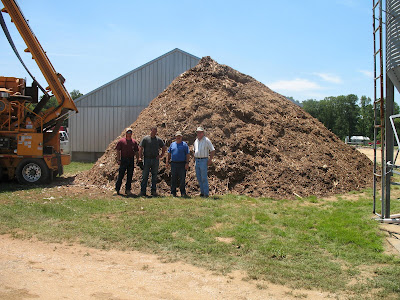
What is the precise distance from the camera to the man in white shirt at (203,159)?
9.99 m

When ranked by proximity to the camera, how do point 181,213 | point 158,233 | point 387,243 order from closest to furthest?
point 387,243
point 158,233
point 181,213

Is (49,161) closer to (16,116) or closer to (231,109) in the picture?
(16,116)

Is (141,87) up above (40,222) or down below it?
above

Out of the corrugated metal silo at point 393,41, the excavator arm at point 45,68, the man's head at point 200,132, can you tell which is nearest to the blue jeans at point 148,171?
the man's head at point 200,132

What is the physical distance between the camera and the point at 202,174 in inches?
395

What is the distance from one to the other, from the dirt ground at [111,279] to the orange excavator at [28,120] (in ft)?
22.7

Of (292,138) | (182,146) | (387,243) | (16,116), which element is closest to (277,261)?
(387,243)

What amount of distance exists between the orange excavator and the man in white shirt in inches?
207

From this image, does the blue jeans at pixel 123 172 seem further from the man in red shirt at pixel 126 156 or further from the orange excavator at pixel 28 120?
the orange excavator at pixel 28 120

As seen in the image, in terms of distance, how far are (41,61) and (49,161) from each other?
3.26 metres

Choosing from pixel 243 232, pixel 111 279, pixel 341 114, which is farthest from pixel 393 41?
pixel 341 114

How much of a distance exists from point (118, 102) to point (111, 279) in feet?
56.3

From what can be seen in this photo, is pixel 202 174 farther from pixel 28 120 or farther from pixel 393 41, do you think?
pixel 28 120

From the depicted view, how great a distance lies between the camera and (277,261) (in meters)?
5.18
